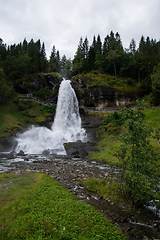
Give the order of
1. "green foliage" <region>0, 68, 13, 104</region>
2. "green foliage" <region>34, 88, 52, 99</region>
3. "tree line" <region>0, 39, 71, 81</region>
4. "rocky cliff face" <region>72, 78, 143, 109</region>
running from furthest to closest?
"tree line" <region>0, 39, 71, 81</region>
"green foliage" <region>34, 88, 52, 99</region>
"rocky cliff face" <region>72, 78, 143, 109</region>
"green foliage" <region>0, 68, 13, 104</region>

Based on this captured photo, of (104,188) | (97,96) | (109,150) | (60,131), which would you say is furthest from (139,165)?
(97,96)

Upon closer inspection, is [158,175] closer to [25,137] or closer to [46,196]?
[46,196]

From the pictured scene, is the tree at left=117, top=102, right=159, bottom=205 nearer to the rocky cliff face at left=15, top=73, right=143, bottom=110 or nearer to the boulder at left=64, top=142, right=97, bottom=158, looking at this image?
the boulder at left=64, top=142, right=97, bottom=158

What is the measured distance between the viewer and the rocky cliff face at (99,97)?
1945 inches

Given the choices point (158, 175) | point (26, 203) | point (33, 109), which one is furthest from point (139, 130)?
point (33, 109)

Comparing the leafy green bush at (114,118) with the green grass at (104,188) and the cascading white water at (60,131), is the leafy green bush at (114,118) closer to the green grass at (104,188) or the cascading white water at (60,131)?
the cascading white water at (60,131)

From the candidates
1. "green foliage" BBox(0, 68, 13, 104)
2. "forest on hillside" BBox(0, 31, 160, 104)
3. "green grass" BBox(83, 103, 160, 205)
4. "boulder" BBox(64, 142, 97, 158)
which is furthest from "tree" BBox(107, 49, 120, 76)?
"boulder" BBox(64, 142, 97, 158)

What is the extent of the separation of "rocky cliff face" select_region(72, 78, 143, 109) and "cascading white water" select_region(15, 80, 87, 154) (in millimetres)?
2604

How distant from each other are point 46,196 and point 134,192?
514 centimetres

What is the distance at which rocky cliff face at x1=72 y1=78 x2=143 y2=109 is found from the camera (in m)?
49.4

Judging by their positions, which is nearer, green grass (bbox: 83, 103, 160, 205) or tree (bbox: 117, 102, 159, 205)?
tree (bbox: 117, 102, 159, 205)

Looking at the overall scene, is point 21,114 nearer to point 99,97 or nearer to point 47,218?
point 99,97

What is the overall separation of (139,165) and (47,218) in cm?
529

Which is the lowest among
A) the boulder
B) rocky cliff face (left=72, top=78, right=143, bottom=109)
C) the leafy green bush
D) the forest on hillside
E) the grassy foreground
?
the boulder
